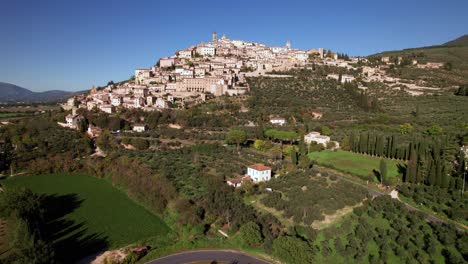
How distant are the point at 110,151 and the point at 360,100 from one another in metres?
44.4

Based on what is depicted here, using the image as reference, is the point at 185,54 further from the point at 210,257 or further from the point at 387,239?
the point at 387,239

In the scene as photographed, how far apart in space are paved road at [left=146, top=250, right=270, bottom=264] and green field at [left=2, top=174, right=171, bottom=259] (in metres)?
3.26

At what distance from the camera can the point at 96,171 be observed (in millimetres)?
35938

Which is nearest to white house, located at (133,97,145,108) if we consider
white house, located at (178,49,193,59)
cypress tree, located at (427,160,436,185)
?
white house, located at (178,49,193,59)

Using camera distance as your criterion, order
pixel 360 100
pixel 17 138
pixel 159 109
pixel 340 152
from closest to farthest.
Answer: pixel 340 152, pixel 17 138, pixel 159 109, pixel 360 100

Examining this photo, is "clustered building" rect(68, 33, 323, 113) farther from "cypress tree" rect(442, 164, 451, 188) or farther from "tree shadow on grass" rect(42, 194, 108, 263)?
"cypress tree" rect(442, 164, 451, 188)

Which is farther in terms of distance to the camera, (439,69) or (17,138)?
(439,69)

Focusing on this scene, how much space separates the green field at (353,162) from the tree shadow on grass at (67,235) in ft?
71.1

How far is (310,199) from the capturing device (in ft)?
75.0

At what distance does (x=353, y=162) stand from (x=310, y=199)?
35.4ft

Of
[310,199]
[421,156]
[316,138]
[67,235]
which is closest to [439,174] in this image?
[421,156]

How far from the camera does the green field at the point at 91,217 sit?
68.0 ft

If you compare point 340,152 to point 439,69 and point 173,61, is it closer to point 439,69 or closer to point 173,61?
point 173,61

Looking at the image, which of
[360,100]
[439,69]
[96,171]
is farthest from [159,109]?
[439,69]
